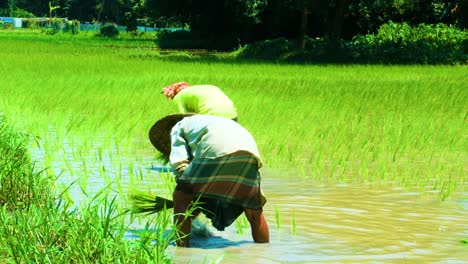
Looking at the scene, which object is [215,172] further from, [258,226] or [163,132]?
[163,132]

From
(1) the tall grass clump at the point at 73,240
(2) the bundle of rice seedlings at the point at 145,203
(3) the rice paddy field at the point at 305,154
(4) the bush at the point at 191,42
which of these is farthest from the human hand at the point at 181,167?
(4) the bush at the point at 191,42

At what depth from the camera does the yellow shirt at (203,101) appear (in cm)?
733

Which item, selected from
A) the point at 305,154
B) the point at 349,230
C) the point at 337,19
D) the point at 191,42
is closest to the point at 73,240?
the point at 349,230

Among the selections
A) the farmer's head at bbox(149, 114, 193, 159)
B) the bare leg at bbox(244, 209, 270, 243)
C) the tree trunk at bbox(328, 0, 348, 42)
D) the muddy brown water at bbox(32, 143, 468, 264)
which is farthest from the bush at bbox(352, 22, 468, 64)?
the bare leg at bbox(244, 209, 270, 243)

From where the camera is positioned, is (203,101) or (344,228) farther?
(203,101)

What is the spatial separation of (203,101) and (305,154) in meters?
2.23

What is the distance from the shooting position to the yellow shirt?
24.0 ft

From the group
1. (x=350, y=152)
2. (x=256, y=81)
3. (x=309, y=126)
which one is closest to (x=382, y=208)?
(x=350, y=152)

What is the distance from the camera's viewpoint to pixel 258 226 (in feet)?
18.0

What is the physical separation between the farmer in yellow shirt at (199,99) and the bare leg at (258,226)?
6.14 ft

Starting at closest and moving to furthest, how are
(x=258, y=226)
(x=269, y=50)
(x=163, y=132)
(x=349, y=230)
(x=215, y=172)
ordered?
(x=215, y=172) → (x=258, y=226) → (x=349, y=230) → (x=163, y=132) → (x=269, y=50)

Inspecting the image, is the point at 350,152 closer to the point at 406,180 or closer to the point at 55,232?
the point at 406,180

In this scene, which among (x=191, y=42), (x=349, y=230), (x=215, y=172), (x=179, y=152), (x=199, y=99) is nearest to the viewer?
(x=215, y=172)

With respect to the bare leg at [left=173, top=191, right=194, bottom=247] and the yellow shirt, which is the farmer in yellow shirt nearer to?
the yellow shirt
